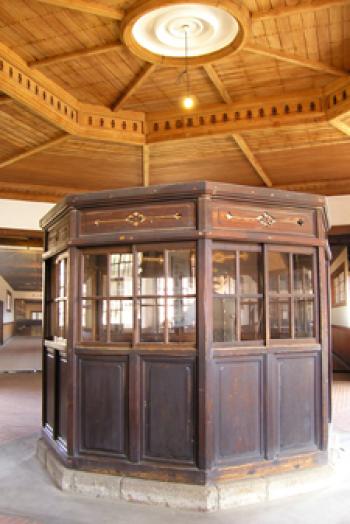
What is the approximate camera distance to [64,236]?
4.27 m

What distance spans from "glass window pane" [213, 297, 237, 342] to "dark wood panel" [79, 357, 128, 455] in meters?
0.72

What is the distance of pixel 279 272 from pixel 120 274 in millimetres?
1224

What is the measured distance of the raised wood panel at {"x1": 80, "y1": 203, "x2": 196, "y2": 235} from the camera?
379 cm

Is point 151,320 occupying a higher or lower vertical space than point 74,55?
lower

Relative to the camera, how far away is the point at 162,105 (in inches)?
272

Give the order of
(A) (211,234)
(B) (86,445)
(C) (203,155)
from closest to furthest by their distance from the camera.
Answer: (A) (211,234)
(B) (86,445)
(C) (203,155)

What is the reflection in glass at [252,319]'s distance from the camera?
3.93 metres

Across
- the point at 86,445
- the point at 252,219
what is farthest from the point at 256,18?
the point at 86,445

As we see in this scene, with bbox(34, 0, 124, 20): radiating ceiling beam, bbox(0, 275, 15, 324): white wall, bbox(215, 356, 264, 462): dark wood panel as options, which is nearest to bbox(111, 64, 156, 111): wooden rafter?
bbox(34, 0, 124, 20): radiating ceiling beam

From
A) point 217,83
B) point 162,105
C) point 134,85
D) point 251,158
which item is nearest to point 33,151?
point 162,105

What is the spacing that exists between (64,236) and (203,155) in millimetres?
4259

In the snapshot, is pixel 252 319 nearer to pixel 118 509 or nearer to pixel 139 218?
pixel 139 218

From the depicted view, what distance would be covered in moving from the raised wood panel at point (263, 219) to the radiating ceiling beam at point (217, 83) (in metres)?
2.35

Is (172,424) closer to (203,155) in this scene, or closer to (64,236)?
(64,236)
